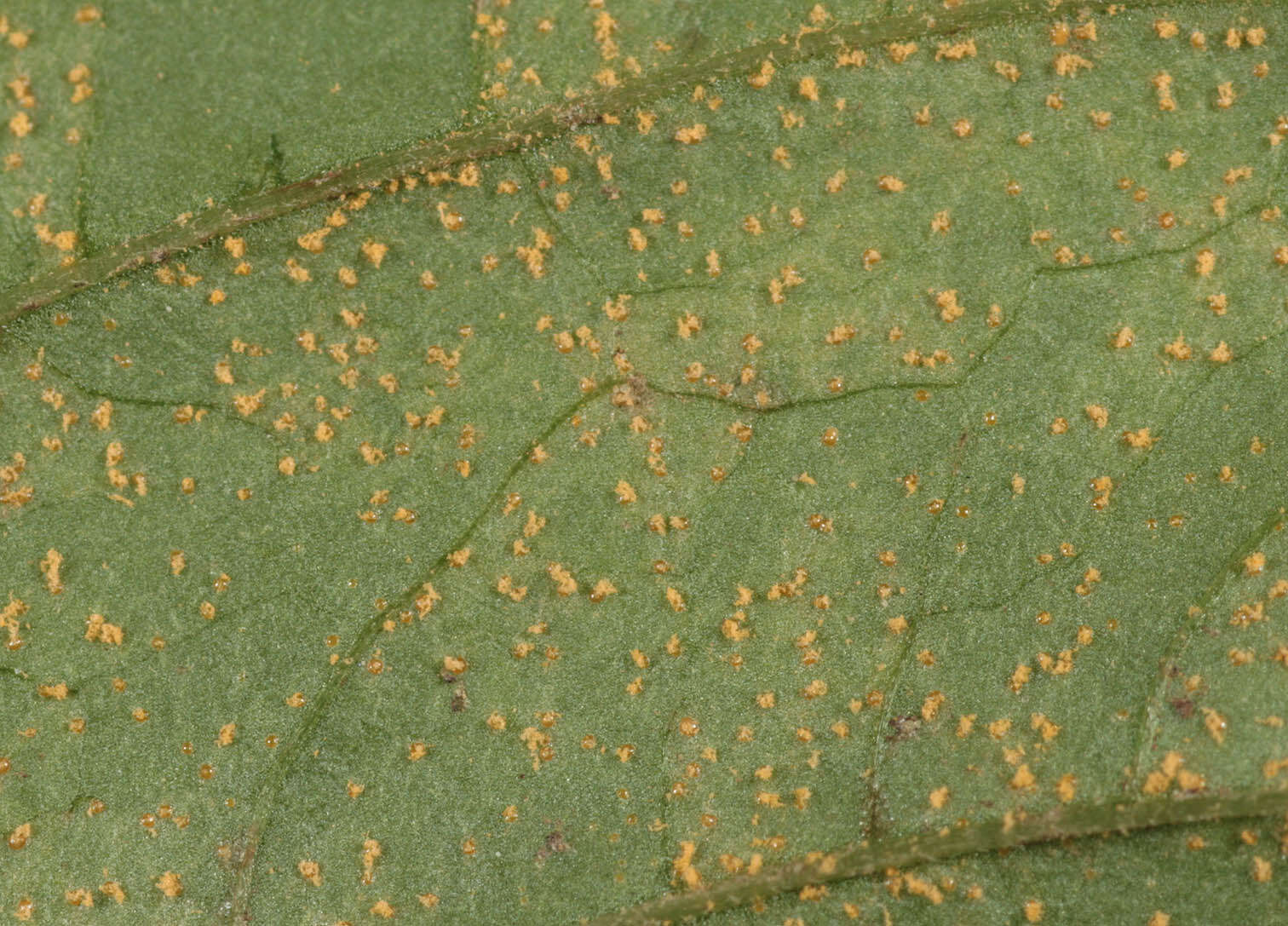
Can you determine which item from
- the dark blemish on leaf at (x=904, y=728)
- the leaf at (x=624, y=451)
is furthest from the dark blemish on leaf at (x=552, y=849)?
the dark blemish on leaf at (x=904, y=728)

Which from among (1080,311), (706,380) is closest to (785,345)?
(706,380)

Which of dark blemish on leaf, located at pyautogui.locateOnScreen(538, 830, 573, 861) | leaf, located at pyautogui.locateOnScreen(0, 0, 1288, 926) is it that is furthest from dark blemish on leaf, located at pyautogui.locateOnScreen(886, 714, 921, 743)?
dark blemish on leaf, located at pyautogui.locateOnScreen(538, 830, 573, 861)

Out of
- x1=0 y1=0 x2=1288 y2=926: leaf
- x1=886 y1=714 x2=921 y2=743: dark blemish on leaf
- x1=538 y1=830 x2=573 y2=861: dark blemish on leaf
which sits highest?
x1=0 y1=0 x2=1288 y2=926: leaf

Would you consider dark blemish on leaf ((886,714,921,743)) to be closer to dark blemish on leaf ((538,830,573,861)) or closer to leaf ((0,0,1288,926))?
leaf ((0,0,1288,926))

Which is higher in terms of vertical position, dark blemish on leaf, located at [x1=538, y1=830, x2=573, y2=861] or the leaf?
the leaf

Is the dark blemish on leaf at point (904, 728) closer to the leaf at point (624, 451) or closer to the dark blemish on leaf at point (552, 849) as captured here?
the leaf at point (624, 451)

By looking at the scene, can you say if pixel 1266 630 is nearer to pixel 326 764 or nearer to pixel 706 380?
pixel 706 380

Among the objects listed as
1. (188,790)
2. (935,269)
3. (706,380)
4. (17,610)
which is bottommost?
(188,790)

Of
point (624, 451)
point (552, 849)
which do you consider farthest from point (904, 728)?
point (624, 451)

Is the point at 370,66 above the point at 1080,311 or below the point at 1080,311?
above
